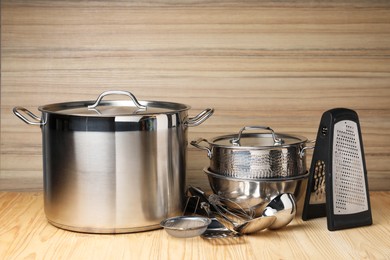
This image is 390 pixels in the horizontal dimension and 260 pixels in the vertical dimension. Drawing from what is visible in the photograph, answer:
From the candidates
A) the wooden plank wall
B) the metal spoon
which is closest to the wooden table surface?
the metal spoon

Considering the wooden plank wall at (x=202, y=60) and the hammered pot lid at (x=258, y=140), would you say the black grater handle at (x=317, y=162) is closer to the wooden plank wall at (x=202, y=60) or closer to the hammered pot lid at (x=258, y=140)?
the hammered pot lid at (x=258, y=140)

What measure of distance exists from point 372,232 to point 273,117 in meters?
0.44

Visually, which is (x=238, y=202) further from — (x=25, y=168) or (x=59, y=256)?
(x=25, y=168)

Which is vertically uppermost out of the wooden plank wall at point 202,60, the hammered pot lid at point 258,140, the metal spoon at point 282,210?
the wooden plank wall at point 202,60

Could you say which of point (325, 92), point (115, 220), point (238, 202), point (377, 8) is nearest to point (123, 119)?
point (115, 220)

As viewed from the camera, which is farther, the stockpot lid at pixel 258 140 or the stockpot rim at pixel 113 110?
the stockpot lid at pixel 258 140

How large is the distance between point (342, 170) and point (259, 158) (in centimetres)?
Answer: 17

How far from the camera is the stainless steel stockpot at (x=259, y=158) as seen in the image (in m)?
1.23

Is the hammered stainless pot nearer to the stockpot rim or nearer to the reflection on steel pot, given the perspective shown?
the stockpot rim

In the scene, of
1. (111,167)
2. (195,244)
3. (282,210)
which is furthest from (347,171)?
(111,167)

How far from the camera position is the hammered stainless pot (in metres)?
1.14

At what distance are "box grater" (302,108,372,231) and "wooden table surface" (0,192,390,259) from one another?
29 millimetres

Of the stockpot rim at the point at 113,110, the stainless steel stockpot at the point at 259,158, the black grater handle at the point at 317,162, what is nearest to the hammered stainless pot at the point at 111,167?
the stockpot rim at the point at 113,110

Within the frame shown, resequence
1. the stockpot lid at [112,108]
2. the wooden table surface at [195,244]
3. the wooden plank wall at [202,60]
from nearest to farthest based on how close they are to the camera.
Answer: the wooden table surface at [195,244]
the stockpot lid at [112,108]
the wooden plank wall at [202,60]
